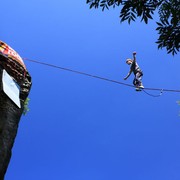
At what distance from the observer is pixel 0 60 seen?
6676 mm

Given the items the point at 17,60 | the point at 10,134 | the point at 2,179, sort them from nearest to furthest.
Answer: the point at 2,179, the point at 10,134, the point at 17,60

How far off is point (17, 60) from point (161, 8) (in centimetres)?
339

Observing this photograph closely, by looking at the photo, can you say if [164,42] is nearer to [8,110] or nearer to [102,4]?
[102,4]

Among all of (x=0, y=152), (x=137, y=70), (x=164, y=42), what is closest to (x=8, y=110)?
(x=0, y=152)

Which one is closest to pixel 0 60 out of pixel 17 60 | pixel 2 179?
pixel 17 60

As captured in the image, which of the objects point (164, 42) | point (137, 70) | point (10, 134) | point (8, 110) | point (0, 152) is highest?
point (137, 70)

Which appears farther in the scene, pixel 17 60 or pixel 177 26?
pixel 17 60

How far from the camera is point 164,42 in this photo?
4965 millimetres

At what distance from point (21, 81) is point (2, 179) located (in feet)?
6.88

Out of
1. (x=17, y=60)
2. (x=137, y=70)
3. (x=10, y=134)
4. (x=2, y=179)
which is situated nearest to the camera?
(x=2, y=179)

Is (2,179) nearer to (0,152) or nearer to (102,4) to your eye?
(0,152)

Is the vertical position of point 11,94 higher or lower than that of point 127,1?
lower

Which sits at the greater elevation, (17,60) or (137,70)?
(137,70)

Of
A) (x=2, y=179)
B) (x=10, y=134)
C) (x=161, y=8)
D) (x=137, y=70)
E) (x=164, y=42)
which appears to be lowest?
(x=2, y=179)
